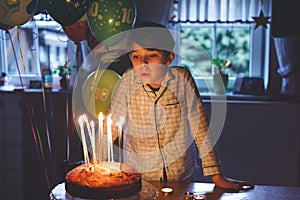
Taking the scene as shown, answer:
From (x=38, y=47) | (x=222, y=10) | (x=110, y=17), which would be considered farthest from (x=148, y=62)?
(x=38, y=47)

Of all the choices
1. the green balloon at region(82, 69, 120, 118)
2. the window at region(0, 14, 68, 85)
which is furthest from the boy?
the window at region(0, 14, 68, 85)

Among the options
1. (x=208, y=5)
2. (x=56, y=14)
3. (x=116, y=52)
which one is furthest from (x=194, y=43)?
(x=56, y=14)

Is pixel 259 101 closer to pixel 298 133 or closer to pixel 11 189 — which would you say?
pixel 298 133

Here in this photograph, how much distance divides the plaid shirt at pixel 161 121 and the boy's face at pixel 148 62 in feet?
0.25

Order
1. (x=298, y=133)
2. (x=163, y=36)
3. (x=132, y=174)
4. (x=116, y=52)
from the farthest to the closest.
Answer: (x=298, y=133), (x=116, y=52), (x=163, y=36), (x=132, y=174)

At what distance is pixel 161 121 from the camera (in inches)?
71.8

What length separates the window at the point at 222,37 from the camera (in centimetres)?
334

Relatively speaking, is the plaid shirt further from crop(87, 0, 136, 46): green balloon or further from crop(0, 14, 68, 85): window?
crop(0, 14, 68, 85): window

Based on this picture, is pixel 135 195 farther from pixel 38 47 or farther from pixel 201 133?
pixel 38 47

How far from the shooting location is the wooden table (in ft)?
5.03

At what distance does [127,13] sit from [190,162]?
0.79m

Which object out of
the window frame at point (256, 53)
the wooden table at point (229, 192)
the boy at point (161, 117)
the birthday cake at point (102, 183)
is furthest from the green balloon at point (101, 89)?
the window frame at point (256, 53)

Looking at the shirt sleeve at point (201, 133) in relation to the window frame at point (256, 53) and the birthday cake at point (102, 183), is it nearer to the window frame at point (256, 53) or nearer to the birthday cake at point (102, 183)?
the birthday cake at point (102, 183)

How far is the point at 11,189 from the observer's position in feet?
11.4
